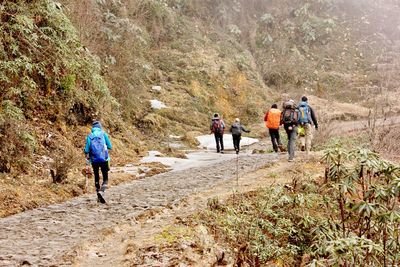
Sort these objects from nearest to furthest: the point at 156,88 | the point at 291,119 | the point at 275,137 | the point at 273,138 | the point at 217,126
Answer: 1. the point at 291,119
2. the point at 273,138
3. the point at 275,137
4. the point at 217,126
5. the point at 156,88

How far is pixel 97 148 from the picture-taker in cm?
902

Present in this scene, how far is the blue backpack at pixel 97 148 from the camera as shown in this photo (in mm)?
9015

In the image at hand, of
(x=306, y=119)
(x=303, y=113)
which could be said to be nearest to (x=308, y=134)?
(x=306, y=119)

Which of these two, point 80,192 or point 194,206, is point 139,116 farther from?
point 194,206

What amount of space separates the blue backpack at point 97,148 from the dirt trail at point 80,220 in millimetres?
908

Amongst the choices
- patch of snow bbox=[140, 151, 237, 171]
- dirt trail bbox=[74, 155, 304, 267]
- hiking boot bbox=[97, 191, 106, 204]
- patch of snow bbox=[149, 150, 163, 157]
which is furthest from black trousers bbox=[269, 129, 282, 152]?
hiking boot bbox=[97, 191, 106, 204]

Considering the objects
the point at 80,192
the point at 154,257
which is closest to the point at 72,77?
the point at 80,192

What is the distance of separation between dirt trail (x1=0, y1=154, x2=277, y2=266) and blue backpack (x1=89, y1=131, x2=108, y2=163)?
35.7 inches

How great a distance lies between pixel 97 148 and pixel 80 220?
1.73 m

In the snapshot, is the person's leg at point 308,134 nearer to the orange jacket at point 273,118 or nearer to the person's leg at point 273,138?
the orange jacket at point 273,118

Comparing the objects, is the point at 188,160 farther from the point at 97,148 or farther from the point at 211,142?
the point at 97,148

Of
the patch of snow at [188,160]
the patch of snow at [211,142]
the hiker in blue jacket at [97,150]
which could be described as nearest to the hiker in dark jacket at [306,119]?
the patch of snow at [188,160]

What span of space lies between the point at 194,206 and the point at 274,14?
3408cm

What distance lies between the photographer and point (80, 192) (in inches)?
408
